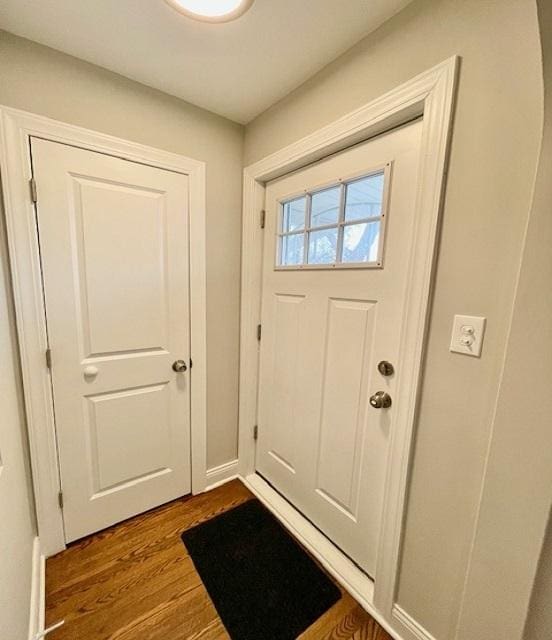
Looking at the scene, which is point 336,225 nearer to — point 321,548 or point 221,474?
point 321,548

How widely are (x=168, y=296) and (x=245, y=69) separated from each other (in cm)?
109

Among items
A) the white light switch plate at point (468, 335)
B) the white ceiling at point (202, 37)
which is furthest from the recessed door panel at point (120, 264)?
the white light switch plate at point (468, 335)

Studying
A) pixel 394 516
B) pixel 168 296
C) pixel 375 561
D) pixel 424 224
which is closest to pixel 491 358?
pixel 424 224

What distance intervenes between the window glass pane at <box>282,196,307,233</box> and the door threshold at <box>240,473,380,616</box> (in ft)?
5.19

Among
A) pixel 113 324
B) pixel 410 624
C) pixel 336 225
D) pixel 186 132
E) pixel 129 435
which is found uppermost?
pixel 186 132

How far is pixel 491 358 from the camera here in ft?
2.57

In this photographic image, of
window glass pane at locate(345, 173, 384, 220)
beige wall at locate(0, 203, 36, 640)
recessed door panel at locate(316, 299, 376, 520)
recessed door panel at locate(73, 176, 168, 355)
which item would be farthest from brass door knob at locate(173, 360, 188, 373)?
window glass pane at locate(345, 173, 384, 220)

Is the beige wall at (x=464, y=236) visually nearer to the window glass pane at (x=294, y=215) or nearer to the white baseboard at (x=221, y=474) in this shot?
the window glass pane at (x=294, y=215)

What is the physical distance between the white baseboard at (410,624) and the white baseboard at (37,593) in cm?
130

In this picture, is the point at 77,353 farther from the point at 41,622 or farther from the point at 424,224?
the point at 424,224

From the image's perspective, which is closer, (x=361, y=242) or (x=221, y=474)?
(x=361, y=242)

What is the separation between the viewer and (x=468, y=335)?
0.82 m

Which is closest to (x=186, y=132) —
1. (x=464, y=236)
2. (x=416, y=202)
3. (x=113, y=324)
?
(x=113, y=324)

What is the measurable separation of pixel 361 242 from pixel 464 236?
0.41 m
